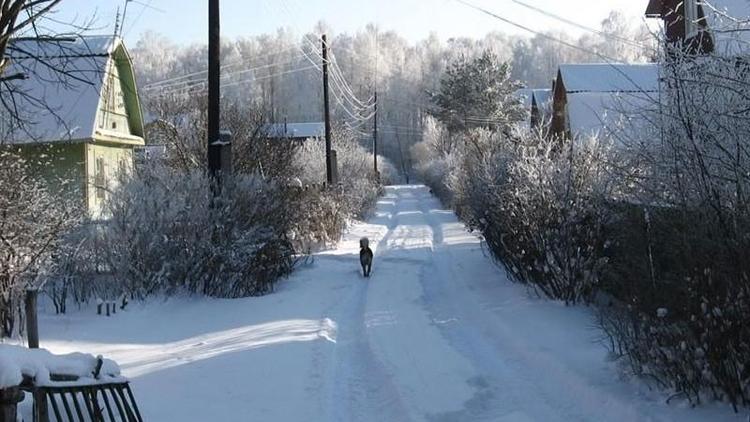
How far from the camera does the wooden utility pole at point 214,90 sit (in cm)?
1480

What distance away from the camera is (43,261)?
11.4 metres

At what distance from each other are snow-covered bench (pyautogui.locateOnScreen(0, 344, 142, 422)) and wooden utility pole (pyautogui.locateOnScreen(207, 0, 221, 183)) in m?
8.85

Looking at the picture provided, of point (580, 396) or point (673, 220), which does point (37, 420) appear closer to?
point (580, 396)

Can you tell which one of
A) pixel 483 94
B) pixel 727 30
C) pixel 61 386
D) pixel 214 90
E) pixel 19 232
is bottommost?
pixel 61 386

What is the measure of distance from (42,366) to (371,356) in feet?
15.2

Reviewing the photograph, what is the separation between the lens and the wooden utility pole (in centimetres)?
1480

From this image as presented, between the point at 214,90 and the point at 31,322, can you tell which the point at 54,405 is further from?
the point at 214,90

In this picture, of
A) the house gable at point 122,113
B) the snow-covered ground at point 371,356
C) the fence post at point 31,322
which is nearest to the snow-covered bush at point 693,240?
the snow-covered ground at point 371,356

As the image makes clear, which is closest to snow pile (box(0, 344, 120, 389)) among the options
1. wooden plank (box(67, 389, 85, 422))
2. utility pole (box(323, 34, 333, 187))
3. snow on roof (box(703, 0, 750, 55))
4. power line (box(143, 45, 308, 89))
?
wooden plank (box(67, 389, 85, 422))

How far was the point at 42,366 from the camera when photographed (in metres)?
4.95

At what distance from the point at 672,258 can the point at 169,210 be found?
854 centimetres

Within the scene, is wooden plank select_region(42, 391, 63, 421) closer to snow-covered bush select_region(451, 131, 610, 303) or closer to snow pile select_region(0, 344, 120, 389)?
snow pile select_region(0, 344, 120, 389)

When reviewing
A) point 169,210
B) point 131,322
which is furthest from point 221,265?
point 131,322

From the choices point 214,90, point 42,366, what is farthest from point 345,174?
point 42,366
